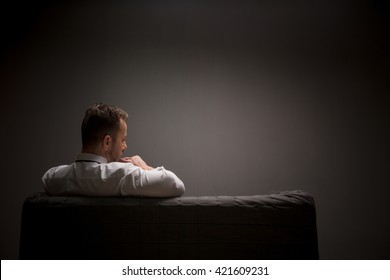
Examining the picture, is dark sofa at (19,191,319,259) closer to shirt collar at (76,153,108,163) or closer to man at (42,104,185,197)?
man at (42,104,185,197)

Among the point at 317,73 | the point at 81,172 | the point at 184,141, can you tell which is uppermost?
the point at 317,73

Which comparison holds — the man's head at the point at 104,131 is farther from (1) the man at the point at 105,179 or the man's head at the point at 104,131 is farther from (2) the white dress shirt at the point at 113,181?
(2) the white dress shirt at the point at 113,181

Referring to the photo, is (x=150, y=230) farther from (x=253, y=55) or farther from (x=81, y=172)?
(x=253, y=55)

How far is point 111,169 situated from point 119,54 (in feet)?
5.21

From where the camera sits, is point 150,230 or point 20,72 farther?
point 20,72

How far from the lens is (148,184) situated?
3.70 ft

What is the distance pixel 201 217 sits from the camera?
111 cm

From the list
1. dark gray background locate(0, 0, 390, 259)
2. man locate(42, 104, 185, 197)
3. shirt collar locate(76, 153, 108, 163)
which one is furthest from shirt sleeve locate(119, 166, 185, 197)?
dark gray background locate(0, 0, 390, 259)

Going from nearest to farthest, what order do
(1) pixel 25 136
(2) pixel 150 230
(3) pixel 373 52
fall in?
(2) pixel 150 230 → (1) pixel 25 136 → (3) pixel 373 52

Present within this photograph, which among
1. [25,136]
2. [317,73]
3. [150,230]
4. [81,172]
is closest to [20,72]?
[25,136]

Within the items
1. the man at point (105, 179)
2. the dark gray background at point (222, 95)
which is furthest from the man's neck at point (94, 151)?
the dark gray background at point (222, 95)

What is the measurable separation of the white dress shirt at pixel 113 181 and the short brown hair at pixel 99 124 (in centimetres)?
16

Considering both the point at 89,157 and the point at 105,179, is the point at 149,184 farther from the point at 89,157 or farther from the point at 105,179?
the point at 89,157

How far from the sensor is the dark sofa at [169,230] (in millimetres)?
1099
